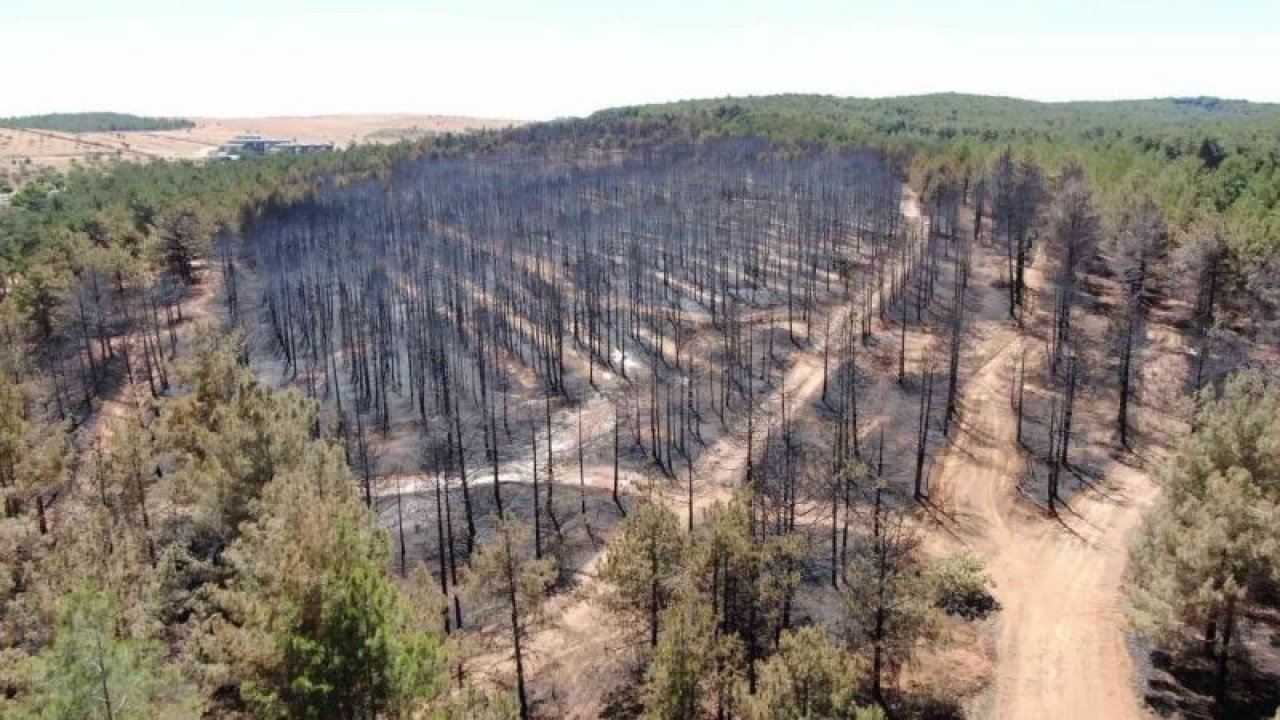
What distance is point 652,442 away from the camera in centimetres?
7281

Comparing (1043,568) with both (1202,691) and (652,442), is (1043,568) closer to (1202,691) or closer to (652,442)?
(1202,691)

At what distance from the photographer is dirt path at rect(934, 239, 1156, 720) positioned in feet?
127

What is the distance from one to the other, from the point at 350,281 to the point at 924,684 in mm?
92673

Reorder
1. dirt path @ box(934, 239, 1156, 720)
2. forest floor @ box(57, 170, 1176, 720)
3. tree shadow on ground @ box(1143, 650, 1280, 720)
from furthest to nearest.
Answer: forest floor @ box(57, 170, 1176, 720) < dirt path @ box(934, 239, 1156, 720) < tree shadow on ground @ box(1143, 650, 1280, 720)

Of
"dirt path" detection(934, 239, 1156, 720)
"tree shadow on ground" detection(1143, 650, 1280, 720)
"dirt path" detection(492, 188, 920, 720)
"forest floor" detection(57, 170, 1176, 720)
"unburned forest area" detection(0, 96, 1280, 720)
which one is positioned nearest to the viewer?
"unburned forest area" detection(0, 96, 1280, 720)

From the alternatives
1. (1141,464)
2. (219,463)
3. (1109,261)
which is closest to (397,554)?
(219,463)

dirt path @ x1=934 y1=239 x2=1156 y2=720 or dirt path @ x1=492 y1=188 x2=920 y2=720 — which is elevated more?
dirt path @ x1=934 y1=239 x2=1156 y2=720

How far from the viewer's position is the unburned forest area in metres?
29.9

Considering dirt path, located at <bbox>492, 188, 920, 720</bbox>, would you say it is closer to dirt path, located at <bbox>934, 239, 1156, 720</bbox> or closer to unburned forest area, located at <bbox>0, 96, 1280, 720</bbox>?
unburned forest area, located at <bbox>0, 96, 1280, 720</bbox>

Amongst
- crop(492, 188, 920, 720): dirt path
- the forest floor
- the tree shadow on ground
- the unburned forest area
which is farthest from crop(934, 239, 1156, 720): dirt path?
crop(492, 188, 920, 720): dirt path

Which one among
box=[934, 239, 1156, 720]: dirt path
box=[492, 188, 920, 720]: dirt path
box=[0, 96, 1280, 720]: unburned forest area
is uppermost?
box=[0, 96, 1280, 720]: unburned forest area

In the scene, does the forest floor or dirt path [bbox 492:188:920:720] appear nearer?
the forest floor

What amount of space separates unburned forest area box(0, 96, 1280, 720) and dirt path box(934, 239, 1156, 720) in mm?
277

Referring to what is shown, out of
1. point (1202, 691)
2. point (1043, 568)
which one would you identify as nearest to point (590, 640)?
point (1043, 568)
